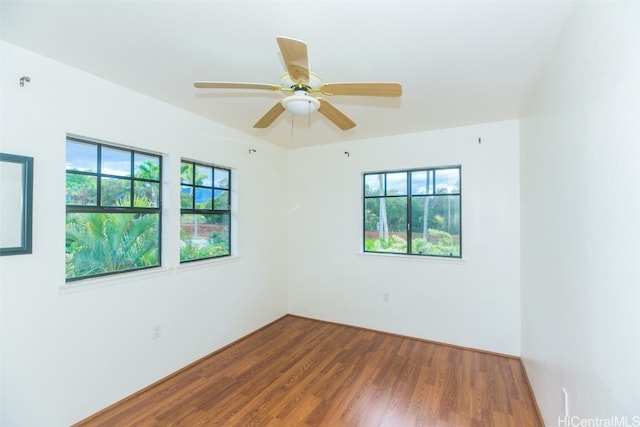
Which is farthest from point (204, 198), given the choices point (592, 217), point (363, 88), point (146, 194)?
point (592, 217)

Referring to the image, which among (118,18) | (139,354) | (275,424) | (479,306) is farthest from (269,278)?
(118,18)

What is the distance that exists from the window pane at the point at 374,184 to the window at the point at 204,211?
1.86 metres

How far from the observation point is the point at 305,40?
178 cm

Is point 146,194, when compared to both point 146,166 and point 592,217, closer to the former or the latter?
point 146,166

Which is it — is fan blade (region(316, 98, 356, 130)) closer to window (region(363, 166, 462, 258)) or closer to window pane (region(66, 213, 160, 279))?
window (region(363, 166, 462, 258))

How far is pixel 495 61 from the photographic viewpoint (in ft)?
6.61

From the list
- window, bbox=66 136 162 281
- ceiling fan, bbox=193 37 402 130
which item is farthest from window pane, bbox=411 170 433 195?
window, bbox=66 136 162 281

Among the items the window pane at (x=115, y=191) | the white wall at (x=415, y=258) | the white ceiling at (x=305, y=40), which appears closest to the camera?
the white ceiling at (x=305, y=40)

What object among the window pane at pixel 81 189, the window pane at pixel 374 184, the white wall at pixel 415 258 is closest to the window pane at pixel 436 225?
the white wall at pixel 415 258

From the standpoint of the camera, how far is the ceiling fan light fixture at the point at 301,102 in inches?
65.9

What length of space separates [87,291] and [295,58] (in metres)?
2.28

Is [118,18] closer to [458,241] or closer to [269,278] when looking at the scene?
[269,278]

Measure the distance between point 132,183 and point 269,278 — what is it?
7.23 ft

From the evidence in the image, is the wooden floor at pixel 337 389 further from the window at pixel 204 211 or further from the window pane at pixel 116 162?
the window pane at pixel 116 162
